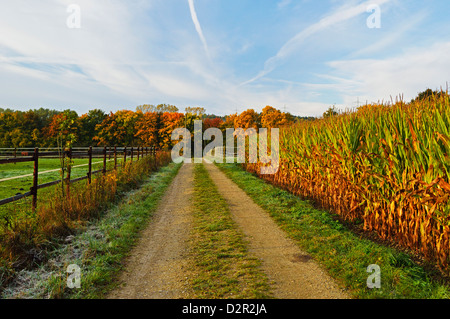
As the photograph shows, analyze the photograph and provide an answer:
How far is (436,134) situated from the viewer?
13.0 feet

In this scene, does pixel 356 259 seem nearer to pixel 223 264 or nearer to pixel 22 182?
pixel 223 264

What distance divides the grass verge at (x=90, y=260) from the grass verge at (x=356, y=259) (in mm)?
3288

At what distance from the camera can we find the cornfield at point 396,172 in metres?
3.86

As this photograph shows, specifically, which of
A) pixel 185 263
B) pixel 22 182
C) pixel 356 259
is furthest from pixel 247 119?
pixel 185 263

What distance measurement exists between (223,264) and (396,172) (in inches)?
137

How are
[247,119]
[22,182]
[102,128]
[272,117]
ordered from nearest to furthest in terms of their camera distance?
1. [22,182]
2. [102,128]
3. [272,117]
4. [247,119]

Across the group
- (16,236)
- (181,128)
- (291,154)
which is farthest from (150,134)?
(16,236)

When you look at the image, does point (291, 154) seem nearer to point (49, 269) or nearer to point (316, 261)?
point (316, 261)

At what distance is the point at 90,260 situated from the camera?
4102mm

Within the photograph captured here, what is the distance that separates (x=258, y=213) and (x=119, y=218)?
374 centimetres

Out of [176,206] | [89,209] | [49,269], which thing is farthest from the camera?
[176,206]

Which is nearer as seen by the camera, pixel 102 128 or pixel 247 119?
pixel 102 128

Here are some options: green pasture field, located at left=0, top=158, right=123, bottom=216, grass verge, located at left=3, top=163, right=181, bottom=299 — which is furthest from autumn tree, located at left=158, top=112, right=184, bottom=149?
grass verge, located at left=3, top=163, right=181, bottom=299

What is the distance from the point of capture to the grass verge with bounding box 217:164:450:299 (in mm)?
3289
